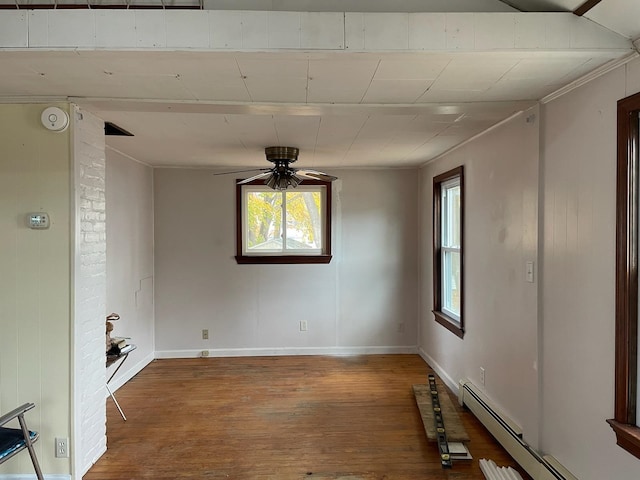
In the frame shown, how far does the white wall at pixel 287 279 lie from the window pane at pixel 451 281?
692mm

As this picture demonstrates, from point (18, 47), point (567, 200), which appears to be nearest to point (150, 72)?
point (18, 47)

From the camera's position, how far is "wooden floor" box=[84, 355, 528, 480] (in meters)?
2.35

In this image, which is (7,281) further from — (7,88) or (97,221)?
(7,88)

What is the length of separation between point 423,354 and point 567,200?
9.65 ft

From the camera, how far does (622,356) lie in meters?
1.58

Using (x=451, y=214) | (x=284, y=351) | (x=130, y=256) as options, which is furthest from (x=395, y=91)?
(x=284, y=351)

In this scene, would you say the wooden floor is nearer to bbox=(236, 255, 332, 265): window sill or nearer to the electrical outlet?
the electrical outlet

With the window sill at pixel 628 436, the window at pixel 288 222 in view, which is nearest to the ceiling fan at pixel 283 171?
the window at pixel 288 222

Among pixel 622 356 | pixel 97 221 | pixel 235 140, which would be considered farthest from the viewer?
pixel 235 140

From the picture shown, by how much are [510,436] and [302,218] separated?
307 centimetres

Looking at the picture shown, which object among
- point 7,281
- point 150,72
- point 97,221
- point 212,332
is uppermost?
point 150,72

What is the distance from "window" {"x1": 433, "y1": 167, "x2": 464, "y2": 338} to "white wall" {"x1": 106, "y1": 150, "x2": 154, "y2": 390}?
3.14m

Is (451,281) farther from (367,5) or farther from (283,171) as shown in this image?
(367,5)

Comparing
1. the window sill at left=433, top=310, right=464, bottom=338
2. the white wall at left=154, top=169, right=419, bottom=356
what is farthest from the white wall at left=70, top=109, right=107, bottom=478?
the window sill at left=433, top=310, right=464, bottom=338
